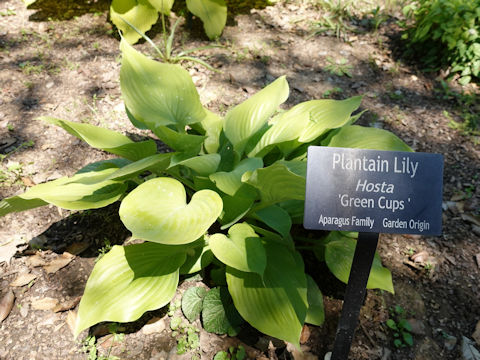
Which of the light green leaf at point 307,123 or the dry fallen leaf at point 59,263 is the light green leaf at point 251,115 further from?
the dry fallen leaf at point 59,263

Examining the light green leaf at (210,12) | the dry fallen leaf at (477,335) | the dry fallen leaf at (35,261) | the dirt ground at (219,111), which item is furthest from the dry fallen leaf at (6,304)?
the light green leaf at (210,12)

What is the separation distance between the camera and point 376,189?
1190 mm

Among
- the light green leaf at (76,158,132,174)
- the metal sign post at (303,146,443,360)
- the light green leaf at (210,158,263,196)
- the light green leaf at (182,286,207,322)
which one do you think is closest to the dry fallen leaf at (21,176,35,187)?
the light green leaf at (76,158,132,174)

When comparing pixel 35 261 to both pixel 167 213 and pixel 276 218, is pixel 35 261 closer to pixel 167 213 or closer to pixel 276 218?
pixel 167 213

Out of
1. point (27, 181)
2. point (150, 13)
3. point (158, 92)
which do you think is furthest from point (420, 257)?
point (150, 13)

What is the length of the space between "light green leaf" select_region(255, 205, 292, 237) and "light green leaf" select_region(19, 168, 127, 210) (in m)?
0.71

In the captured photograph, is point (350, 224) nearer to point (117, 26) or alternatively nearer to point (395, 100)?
point (395, 100)

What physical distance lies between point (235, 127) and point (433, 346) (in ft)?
4.63

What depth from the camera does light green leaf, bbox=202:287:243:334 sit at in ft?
5.57

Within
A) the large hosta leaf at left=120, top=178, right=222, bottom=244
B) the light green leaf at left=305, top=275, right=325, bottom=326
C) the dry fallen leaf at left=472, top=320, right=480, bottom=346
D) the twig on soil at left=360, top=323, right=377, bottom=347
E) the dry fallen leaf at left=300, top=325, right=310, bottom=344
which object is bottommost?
the dry fallen leaf at left=300, top=325, right=310, bottom=344

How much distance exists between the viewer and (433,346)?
1713 millimetres

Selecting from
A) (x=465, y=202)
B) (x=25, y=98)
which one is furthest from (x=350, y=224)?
(x=25, y=98)

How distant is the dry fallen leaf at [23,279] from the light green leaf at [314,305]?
1.39 metres

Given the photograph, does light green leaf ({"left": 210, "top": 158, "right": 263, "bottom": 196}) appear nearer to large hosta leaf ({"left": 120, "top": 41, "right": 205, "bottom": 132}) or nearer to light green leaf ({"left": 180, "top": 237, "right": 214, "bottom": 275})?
light green leaf ({"left": 180, "top": 237, "right": 214, "bottom": 275})
